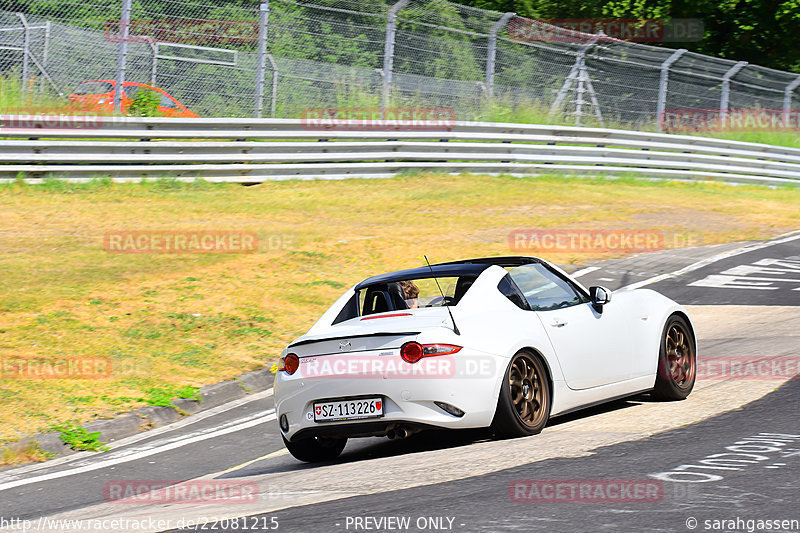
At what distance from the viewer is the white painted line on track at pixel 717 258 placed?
45.7 ft

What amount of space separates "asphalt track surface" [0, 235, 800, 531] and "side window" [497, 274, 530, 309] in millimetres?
980

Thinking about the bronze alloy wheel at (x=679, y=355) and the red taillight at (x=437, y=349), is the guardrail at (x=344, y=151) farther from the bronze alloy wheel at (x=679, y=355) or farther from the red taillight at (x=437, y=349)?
the red taillight at (x=437, y=349)

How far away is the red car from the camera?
58.8 feet

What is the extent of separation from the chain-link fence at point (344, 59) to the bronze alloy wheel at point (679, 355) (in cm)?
1235

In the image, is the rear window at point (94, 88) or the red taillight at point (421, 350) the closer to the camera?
the red taillight at point (421, 350)

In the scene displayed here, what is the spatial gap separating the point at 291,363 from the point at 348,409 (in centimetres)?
58

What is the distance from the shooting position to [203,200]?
1800cm

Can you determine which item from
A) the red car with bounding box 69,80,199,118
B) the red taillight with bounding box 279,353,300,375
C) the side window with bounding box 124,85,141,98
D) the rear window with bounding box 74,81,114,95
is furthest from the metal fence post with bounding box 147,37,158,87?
the red taillight with bounding box 279,353,300,375

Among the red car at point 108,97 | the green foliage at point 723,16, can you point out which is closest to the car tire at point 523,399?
the red car at point 108,97

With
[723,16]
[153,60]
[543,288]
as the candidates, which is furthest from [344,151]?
[723,16]

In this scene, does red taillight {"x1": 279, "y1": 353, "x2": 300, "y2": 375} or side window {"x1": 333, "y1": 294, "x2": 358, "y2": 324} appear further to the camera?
side window {"x1": 333, "y1": 294, "x2": 358, "y2": 324}

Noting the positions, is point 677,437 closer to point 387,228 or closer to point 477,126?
point 387,228

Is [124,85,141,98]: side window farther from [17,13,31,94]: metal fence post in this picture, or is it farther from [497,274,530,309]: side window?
[497,274,530,309]: side window

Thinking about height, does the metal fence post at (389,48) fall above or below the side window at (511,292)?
above
